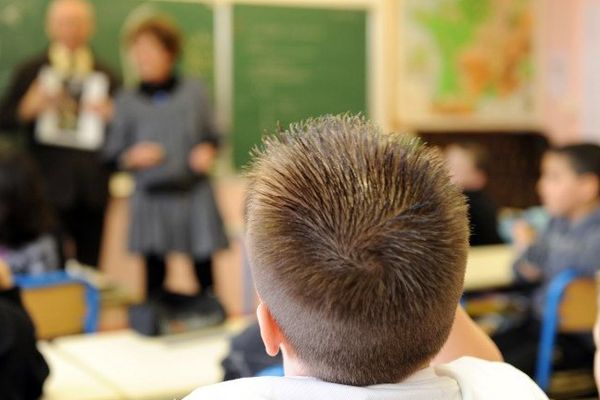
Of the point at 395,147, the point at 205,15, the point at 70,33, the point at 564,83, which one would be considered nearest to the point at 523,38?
the point at 564,83

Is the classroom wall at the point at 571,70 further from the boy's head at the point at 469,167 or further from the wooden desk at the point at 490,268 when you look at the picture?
the wooden desk at the point at 490,268

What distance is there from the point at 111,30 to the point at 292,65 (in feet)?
4.21

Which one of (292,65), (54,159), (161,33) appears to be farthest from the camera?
(292,65)

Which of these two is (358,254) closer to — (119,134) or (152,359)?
(152,359)

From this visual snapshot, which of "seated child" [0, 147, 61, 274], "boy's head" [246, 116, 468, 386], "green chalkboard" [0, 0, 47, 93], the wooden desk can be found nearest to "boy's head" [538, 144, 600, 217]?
the wooden desk

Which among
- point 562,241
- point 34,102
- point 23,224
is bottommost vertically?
point 562,241

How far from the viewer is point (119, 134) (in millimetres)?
4406

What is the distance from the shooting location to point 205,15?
18.1 ft

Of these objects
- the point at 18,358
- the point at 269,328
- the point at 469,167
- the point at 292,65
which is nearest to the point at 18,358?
the point at 18,358

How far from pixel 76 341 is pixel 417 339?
1.86 metres

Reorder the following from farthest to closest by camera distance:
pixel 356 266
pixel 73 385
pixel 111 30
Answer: pixel 111 30 → pixel 73 385 → pixel 356 266

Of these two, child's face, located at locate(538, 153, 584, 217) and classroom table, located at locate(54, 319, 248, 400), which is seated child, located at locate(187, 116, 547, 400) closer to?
classroom table, located at locate(54, 319, 248, 400)

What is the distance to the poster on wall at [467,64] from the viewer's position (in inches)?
250

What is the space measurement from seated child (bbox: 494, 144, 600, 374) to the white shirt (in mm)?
2319
